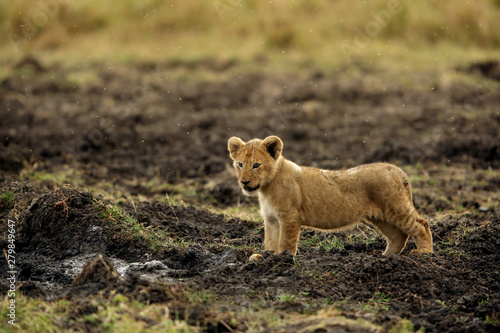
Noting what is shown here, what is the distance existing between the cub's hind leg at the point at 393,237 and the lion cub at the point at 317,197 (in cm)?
2

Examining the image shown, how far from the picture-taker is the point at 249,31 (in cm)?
2281

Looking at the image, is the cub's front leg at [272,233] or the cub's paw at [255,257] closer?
the cub's paw at [255,257]

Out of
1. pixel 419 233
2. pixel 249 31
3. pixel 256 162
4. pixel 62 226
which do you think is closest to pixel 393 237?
pixel 419 233

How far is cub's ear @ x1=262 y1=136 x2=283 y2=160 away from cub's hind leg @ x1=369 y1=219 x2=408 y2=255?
1384 mm

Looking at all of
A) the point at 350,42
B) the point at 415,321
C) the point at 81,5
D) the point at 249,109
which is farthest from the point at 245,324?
the point at 81,5

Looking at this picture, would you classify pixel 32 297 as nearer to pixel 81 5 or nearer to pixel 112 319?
pixel 112 319

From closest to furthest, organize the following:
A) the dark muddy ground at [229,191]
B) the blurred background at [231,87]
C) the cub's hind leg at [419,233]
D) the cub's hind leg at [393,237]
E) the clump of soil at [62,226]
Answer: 1. the dark muddy ground at [229,191]
2. the clump of soil at [62,226]
3. the cub's hind leg at [419,233]
4. the cub's hind leg at [393,237]
5. the blurred background at [231,87]

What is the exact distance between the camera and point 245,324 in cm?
493

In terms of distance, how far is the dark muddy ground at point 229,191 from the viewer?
18.2ft

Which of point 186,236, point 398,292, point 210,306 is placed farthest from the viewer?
point 186,236

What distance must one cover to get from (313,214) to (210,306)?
2.05 metres

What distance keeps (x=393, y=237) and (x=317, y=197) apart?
1055 mm

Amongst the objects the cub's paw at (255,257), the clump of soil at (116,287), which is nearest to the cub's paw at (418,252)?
the cub's paw at (255,257)

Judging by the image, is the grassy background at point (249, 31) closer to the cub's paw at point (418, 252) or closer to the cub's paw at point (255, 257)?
the cub's paw at point (418, 252)
